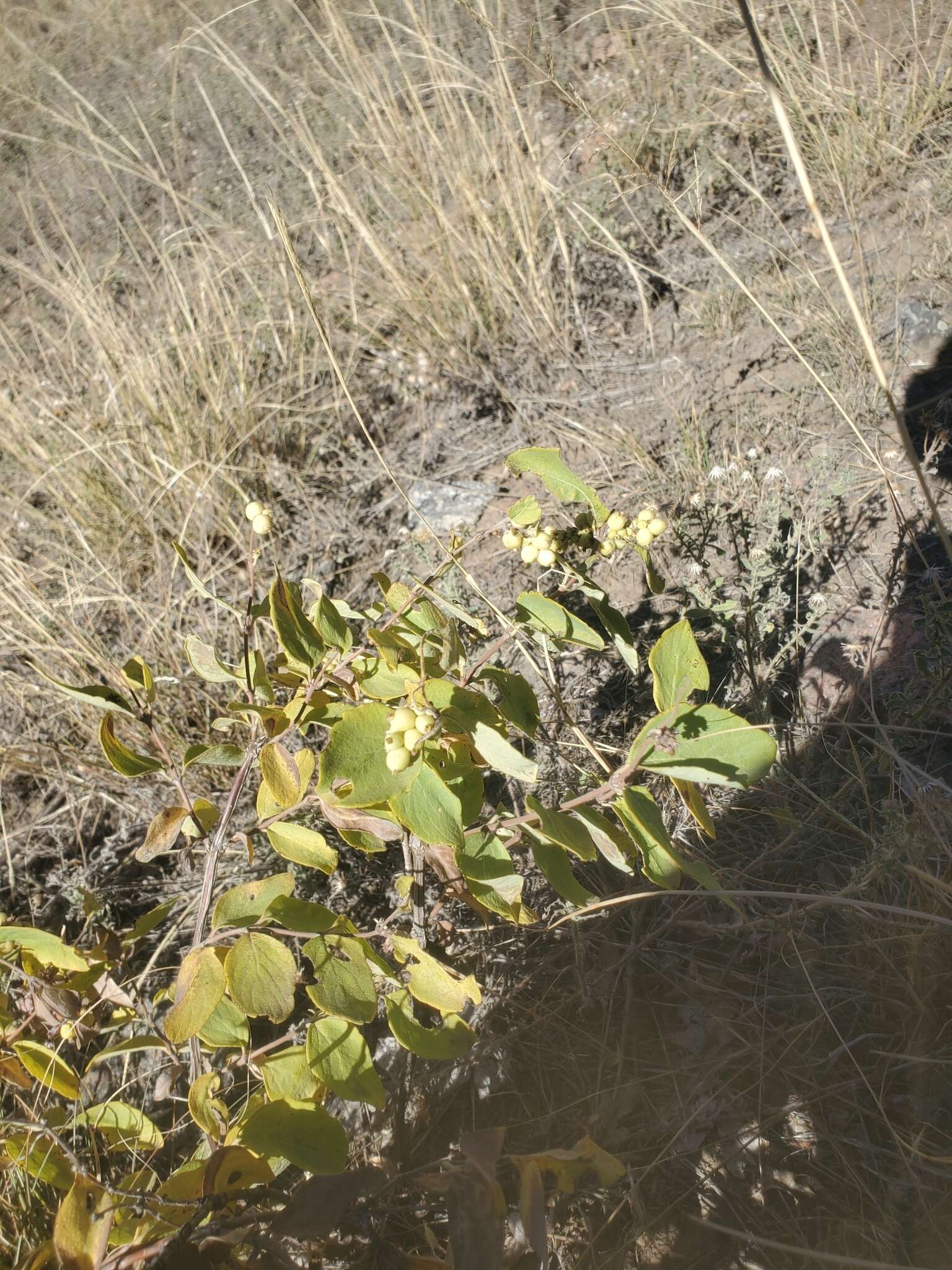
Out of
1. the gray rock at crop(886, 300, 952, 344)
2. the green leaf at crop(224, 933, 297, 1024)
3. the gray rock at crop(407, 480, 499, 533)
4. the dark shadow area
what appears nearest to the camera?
the green leaf at crop(224, 933, 297, 1024)

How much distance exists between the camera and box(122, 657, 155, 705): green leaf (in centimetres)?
107

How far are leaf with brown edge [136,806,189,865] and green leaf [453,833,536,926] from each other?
389 millimetres

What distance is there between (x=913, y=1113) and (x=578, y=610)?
43.0 inches

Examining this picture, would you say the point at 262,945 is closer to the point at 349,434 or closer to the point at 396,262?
the point at 349,434

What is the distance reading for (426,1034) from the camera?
101 cm

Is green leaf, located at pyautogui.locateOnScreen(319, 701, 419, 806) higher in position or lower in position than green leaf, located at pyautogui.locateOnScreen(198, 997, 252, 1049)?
higher

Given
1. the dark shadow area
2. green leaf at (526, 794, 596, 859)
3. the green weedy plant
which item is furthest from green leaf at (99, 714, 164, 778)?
the dark shadow area

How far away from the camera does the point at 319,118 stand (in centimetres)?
375

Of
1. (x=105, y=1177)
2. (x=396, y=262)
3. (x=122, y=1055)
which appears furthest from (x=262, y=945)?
(x=396, y=262)

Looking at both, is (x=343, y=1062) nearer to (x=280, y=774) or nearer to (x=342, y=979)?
(x=342, y=979)

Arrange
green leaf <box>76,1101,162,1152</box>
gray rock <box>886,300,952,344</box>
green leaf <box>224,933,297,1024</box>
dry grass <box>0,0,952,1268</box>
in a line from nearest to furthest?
green leaf <box>224,933,297,1024</box>, green leaf <box>76,1101,162,1152</box>, dry grass <box>0,0,952,1268</box>, gray rock <box>886,300,952,344</box>

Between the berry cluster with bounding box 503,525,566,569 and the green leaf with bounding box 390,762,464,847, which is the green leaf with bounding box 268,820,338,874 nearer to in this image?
the green leaf with bounding box 390,762,464,847

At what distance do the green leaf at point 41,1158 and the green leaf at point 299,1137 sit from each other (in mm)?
282

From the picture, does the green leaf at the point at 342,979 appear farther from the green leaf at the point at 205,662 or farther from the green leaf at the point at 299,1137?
the green leaf at the point at 205,662
